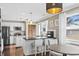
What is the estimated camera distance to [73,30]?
184 cm

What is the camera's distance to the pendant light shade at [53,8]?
→ 1.64 meters

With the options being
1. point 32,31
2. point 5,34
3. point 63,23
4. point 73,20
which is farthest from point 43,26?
point 5,34

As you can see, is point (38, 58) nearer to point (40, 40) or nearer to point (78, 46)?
point (40, 40)

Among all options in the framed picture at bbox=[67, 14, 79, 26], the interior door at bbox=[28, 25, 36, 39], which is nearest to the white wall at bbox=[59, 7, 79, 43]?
the framed picture at bbox=[67, 14, 79, 26]

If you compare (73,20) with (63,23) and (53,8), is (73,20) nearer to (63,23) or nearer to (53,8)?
(63,23)

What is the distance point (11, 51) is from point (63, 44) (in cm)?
86

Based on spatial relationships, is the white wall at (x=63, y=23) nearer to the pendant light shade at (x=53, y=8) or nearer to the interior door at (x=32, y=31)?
the pendant light shade at (x=53, y=8)

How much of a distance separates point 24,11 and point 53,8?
47cm

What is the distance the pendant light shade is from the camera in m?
1.64

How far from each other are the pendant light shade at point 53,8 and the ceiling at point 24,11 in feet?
0.21

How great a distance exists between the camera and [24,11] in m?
1.81

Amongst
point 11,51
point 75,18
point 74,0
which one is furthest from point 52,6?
point 11,51

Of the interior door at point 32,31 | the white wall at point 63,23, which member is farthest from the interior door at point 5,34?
the white wall at point 63,23

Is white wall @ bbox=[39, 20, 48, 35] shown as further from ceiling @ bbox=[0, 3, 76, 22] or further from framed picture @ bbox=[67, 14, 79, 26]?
framed picture @ bbox=[67, 14, 79, 26]
